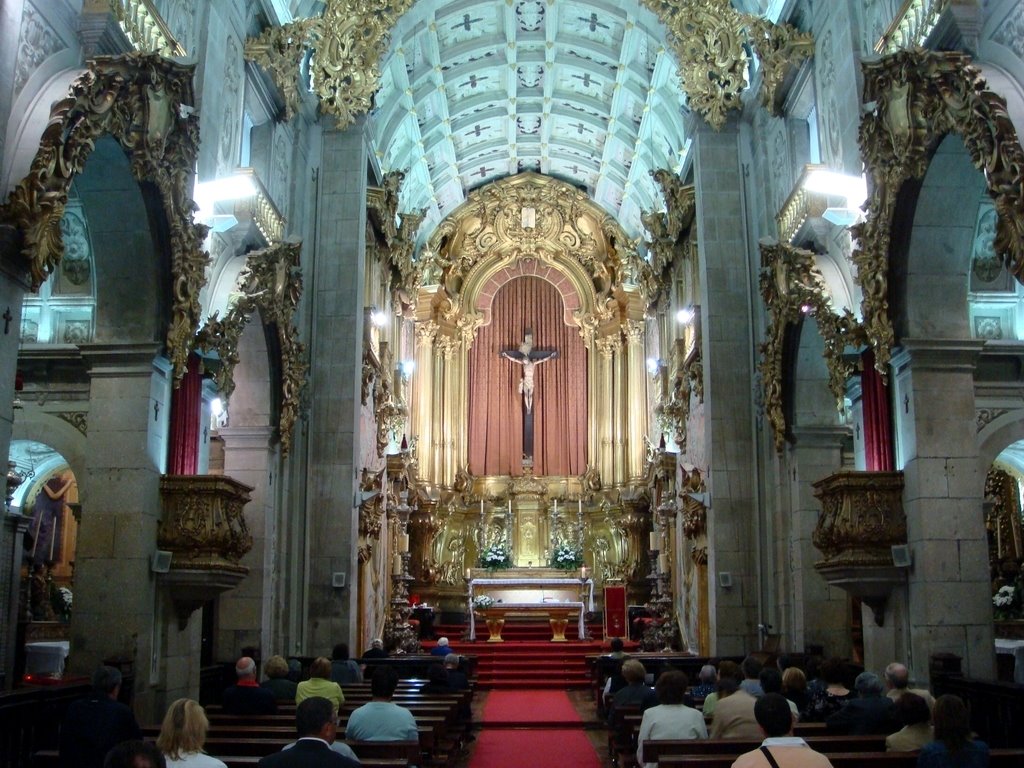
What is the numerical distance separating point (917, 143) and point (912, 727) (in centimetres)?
540

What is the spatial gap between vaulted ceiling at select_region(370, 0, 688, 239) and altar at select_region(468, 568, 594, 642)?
31.0ft

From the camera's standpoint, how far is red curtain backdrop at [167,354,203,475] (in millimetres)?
11211

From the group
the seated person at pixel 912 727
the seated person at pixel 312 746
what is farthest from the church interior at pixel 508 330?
the seated person at pixel 312 746

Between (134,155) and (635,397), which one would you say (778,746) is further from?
(635,397)

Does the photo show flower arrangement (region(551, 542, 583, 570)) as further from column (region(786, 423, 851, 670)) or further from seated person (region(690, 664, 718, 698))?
seated person (region(690, 664, 718, 698))

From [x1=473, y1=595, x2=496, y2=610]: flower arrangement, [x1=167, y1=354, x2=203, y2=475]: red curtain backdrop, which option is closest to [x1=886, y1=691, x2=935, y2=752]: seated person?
[x1=167, y1=354, x2=203, y2=475]: red curtain backdrop

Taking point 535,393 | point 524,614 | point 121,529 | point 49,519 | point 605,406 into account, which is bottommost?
point 524,614

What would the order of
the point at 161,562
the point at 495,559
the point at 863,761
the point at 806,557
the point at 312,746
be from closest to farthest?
the point at 312,746, the point at 863,761, the point at 161,562, the point at 806,557, the point at 495,559

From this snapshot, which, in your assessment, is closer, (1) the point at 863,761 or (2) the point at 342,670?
(1) the point at 863,761

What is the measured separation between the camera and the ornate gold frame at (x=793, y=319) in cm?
1212

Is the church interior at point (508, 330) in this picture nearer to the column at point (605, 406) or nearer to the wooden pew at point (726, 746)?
the column at point (605, 406)

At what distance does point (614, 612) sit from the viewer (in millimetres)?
23031

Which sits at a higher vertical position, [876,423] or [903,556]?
[876,423]

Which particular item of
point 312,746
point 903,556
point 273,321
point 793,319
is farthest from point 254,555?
point 312,746
